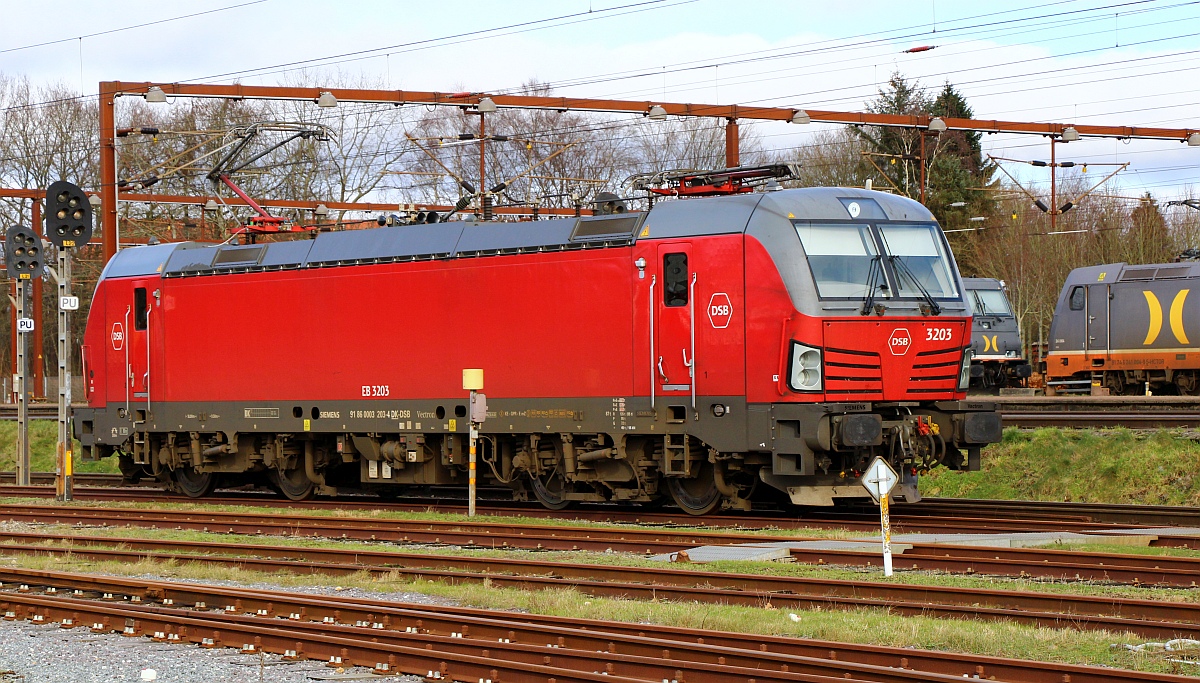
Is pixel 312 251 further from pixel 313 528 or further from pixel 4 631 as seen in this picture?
pixel 4 631

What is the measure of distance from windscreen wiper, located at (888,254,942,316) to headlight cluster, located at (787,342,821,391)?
67.9 inches

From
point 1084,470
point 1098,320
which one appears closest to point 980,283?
point 1098,320

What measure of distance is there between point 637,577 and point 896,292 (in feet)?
20.5

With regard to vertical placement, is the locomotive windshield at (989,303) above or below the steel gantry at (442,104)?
below

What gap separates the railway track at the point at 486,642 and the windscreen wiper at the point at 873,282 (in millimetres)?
7688

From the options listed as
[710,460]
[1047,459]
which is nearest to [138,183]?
[710,460]

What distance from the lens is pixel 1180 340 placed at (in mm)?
31406

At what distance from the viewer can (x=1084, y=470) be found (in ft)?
70.9

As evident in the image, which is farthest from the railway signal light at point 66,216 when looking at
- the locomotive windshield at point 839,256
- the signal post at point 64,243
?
the locomotive windshield at point 839,256

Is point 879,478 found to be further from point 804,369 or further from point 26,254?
point 26,254

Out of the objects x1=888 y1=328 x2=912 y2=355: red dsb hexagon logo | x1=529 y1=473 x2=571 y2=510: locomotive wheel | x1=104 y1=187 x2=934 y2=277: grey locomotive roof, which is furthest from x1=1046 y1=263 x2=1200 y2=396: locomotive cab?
x1=529 y1=473 x2=571 y2=510: locomotive wheel

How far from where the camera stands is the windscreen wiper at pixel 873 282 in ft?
55.1

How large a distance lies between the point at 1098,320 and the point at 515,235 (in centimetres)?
1985

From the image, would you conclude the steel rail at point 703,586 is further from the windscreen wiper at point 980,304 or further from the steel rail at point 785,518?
the windscreen wiper at point 980,304
